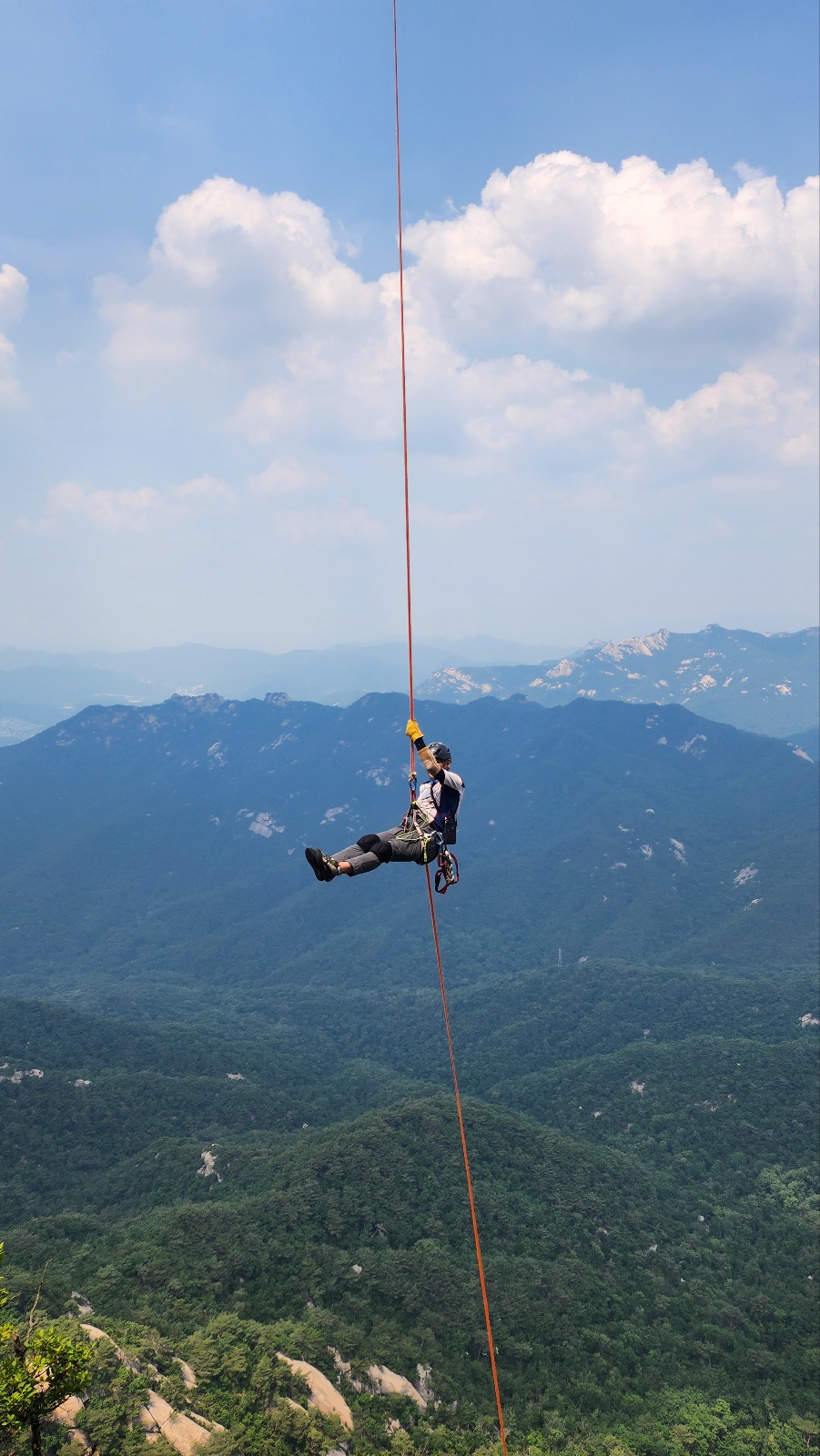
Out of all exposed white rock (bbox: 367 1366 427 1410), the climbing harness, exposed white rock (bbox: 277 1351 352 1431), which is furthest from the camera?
exposed white rock (bbox: 367 1366 427 1410)

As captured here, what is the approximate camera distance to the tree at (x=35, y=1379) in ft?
37.7

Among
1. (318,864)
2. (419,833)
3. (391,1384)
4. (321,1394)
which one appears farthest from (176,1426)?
(318,864)

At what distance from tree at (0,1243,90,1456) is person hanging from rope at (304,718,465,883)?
8.90m

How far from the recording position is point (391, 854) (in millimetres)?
13195

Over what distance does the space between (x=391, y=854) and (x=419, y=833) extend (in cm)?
92

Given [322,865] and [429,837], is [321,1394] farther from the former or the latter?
[322,865]

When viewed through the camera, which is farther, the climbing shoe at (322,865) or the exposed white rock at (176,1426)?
the exposed white rock at (176,1426)

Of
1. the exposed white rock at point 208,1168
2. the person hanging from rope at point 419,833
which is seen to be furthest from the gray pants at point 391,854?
the exposed white rock at point 208,1168

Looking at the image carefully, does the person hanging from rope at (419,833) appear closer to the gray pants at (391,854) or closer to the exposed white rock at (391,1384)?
the gray pants at (391,854)

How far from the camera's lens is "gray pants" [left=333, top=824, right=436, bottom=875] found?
40.4 ft

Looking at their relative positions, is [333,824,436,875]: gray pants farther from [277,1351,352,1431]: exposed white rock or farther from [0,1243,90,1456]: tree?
[277,1351,352,1431]: exposed white rock

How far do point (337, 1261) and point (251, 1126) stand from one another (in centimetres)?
3680

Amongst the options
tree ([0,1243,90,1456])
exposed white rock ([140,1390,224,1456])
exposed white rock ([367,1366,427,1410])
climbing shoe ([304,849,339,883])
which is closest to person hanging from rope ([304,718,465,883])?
climbing shoe ([304,849,339,883])

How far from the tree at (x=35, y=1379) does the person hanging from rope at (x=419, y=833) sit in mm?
8900
